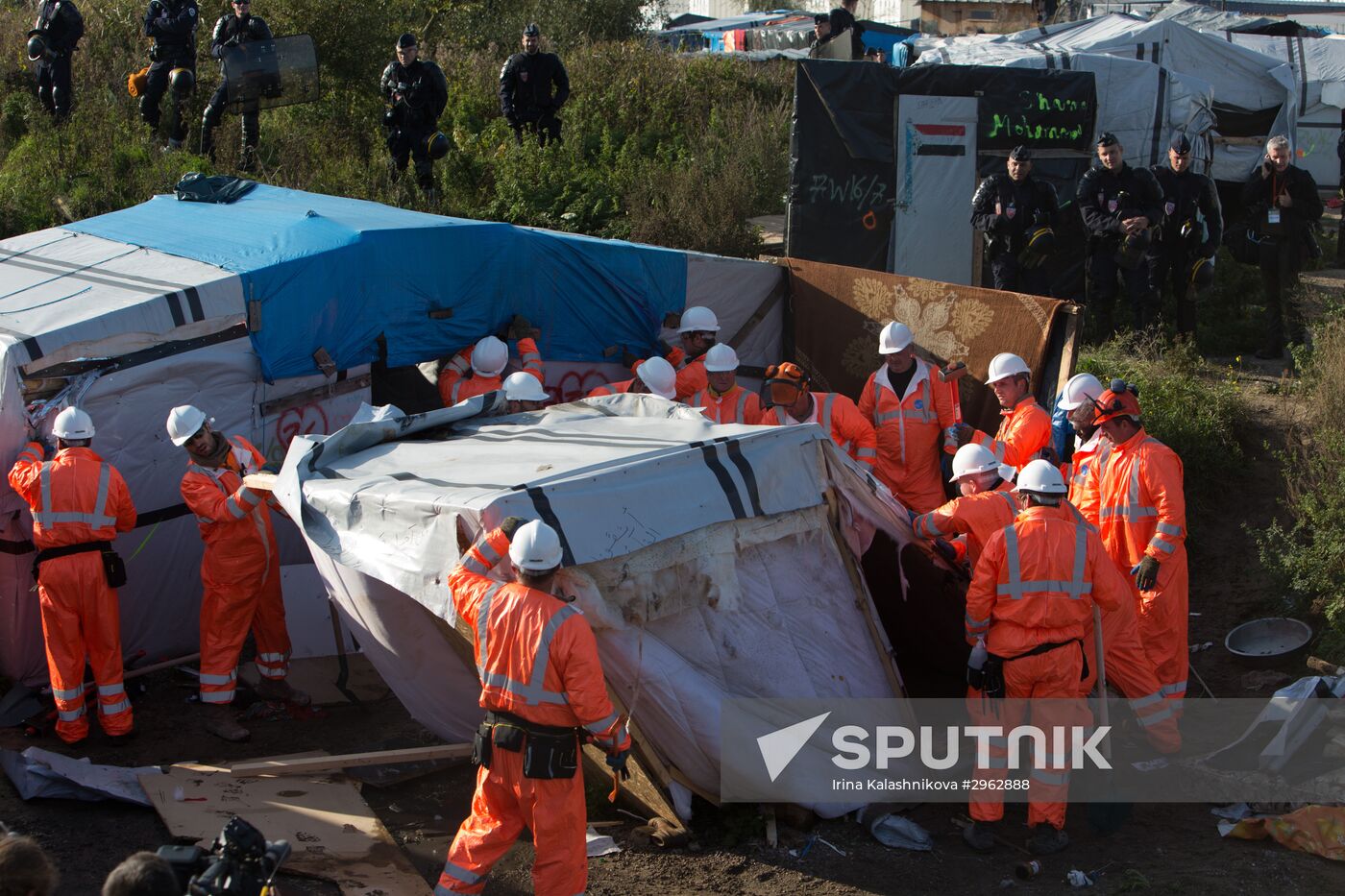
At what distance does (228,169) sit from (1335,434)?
35.4ft

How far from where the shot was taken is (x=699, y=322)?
915 cm

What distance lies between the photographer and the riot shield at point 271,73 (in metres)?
13.0

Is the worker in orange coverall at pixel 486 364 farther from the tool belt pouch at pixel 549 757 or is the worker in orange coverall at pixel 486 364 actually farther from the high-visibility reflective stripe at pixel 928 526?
the tool belt pouch at pixel 549 757

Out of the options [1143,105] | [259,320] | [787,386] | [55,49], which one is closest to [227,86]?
[55,49]

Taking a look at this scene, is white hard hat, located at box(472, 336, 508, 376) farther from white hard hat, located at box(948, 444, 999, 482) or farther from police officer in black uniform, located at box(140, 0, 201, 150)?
police officer in black uniform, located at box(140, 0, 201, 150)

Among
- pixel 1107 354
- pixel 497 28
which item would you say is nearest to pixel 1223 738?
pixel 1107 354

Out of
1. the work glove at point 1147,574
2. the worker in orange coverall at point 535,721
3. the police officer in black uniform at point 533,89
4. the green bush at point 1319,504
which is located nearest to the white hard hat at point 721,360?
the work glove at point 1147,574

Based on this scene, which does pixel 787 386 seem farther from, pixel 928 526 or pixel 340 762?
pixel 340 762

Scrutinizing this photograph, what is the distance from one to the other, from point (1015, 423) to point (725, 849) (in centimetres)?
323

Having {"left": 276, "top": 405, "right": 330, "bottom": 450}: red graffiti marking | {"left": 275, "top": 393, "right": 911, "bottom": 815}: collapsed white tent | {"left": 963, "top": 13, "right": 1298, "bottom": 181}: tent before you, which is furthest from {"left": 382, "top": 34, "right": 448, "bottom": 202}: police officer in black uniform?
{"left": 275, "top": 393, "right": 911, "bottom": 815}: collapsed white tent

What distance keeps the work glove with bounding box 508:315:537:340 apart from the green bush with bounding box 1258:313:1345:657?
521 centimetres

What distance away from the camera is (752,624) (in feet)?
19.7

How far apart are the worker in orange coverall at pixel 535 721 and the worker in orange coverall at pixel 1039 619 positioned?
1908mm

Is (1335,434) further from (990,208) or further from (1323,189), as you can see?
(1323,189)
